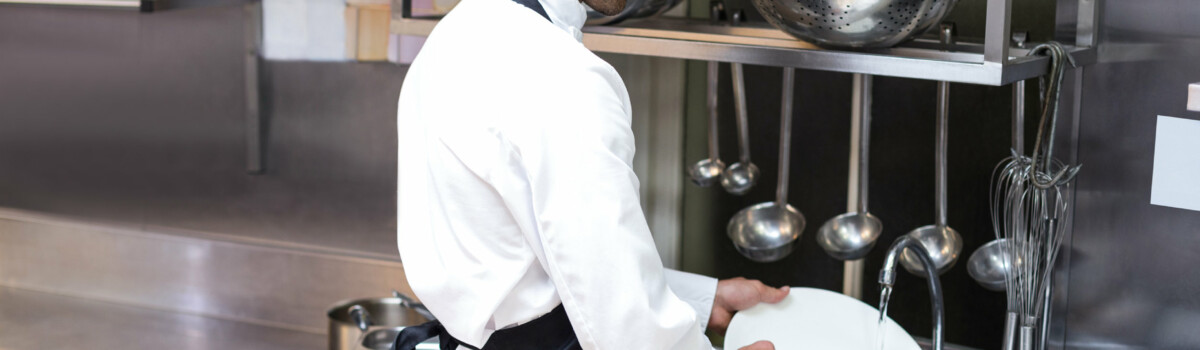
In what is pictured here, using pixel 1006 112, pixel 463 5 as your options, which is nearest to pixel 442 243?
pixel 463 5

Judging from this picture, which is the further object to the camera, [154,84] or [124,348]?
[154,84]

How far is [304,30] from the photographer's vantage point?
1.71 meters

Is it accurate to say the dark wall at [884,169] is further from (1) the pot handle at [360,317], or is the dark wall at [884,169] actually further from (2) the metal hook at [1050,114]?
(1) the pot handle at [360,317]

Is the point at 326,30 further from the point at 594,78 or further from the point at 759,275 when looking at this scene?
the point at 594,78

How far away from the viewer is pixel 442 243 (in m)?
0.86

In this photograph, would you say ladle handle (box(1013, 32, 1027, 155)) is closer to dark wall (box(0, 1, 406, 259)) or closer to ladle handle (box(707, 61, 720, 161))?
ladle handle (box(707, 61, 720, 161))

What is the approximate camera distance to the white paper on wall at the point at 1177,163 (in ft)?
3.46

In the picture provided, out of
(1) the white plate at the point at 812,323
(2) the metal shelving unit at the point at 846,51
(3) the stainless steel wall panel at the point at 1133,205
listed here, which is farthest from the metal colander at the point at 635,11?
(3) the stainless steel wall panel at the point at 1133,205

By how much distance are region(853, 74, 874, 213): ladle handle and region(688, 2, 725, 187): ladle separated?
17cm

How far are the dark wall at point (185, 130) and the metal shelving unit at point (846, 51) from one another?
1.65 ft

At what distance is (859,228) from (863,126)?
12cm

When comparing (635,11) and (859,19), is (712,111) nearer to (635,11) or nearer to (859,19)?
(635,11)

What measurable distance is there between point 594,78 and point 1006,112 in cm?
70

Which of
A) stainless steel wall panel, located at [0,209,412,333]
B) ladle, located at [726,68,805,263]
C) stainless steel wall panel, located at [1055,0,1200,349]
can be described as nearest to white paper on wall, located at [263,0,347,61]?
stainless steel wall panel, located at [0,209,412,333]
